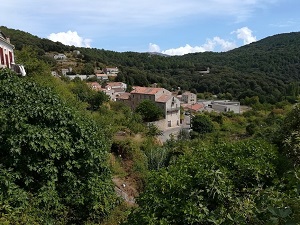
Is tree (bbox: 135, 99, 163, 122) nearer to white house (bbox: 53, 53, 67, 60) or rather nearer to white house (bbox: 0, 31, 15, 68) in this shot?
white house (bbox: 0, 31, 15, 68)

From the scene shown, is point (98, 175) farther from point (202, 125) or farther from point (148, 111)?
point (202, 125)

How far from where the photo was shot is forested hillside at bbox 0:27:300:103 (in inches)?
3071

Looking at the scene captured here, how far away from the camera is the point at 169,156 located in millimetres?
16594

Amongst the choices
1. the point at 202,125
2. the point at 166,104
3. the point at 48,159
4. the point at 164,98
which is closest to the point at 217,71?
the point at 164,98

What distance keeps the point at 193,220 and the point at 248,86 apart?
84.6 metres

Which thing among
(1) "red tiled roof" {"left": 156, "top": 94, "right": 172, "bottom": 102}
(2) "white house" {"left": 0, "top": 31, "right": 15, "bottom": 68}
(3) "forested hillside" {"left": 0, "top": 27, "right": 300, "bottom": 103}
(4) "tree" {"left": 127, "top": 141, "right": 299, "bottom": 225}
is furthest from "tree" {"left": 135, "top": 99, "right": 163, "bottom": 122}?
(3) "forested hillside" {"left": 0, "top": 27, "right": 300, "bottom": 103}

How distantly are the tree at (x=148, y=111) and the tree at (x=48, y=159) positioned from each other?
29.7 m

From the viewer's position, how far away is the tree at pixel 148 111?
38000 mm

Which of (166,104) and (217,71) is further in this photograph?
(217,71)

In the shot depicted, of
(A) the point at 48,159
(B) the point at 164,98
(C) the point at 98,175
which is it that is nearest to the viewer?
(A) the point at 48,159

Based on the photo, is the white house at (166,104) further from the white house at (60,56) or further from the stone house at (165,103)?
the white house at (60,56)

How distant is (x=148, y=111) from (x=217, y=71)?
7302 cm

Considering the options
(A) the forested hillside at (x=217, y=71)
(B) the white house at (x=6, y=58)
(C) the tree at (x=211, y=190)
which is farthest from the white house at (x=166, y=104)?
(C) the tree at (x=211, y=190)

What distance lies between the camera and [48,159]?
22.7ft
